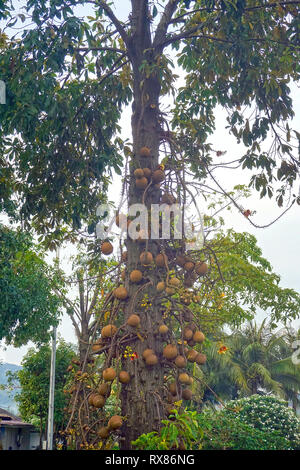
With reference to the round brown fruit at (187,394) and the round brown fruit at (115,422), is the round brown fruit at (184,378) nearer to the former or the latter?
the round brown fruit at (187,394)

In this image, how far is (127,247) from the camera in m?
6.31

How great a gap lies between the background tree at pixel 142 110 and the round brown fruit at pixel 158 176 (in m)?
0.01

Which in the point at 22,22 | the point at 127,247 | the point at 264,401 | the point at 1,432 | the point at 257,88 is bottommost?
the point at 1,432

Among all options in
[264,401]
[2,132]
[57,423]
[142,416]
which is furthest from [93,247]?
[57,423]

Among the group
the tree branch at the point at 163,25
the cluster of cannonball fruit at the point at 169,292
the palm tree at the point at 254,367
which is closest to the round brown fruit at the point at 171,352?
the cluster of cannonball fruit at the point at 169,292

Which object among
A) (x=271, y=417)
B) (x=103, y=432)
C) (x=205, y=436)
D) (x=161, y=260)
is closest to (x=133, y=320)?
(x=161, y=260)

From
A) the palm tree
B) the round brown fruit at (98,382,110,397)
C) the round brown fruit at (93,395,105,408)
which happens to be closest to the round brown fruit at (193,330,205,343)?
the round brown fruit at (98,382,110,397)

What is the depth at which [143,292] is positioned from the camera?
19.6 feet

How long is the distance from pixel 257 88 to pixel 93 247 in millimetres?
3269

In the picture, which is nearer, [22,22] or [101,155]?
[22,22]

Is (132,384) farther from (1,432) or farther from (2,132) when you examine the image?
(1,432)

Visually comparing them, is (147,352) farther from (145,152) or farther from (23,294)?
(23,294)

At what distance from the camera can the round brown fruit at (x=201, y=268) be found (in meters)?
5.82

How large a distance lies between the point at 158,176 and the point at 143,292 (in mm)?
1440
